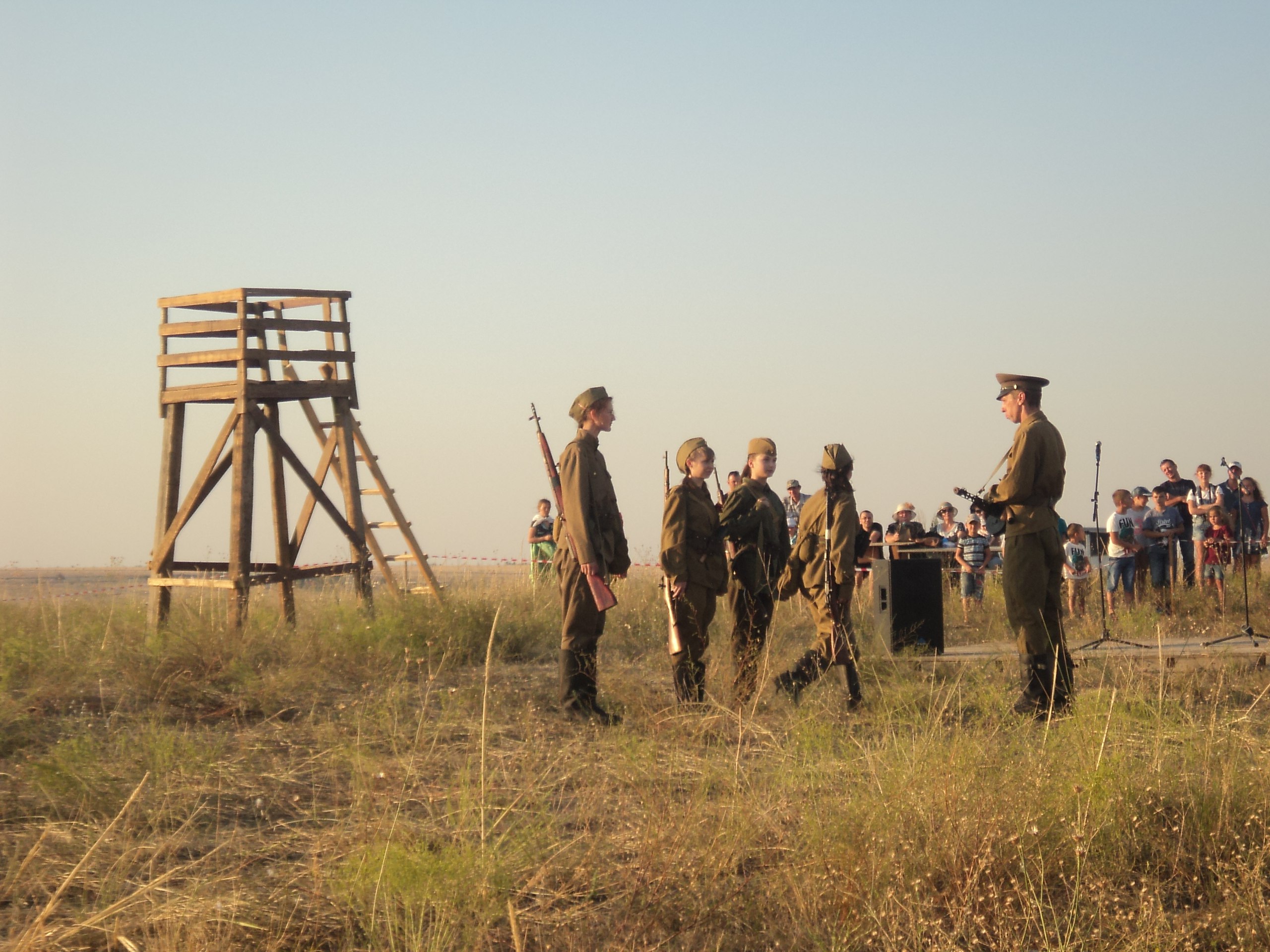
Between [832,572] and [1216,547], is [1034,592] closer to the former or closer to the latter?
[832,572]

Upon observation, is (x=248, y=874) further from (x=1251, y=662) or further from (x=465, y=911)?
(x=1251, y=662)

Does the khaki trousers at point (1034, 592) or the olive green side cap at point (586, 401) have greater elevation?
the olive green side cap at point (586, 401)

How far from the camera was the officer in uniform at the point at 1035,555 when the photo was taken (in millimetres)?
7574

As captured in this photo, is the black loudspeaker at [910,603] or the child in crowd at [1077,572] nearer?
the black loudspeaker at [910,603]

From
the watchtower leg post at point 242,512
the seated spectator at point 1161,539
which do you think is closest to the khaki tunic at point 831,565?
the watchtower leg post at point 242,512

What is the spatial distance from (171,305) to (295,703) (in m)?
4.95

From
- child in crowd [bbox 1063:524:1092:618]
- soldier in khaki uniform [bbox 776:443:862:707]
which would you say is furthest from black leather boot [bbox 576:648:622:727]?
child in crowd [bbox 1063:524:1092:618]

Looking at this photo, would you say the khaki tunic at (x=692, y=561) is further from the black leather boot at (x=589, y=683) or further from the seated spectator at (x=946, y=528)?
the seated spectator at (x=946, y=528)

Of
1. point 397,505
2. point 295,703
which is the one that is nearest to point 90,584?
point 397,505

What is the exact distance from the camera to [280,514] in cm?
1174

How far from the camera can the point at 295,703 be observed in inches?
328

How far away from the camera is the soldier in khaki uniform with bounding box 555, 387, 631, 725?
7.62 m

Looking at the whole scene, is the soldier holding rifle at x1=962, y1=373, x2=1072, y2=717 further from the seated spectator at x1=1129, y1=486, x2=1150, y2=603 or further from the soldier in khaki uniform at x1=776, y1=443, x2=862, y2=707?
the seated spectator at x1=1129, y1=486, x2=1150, y2=603

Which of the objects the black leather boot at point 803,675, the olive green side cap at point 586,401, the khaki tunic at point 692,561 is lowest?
the black leather boot at point 803,675
